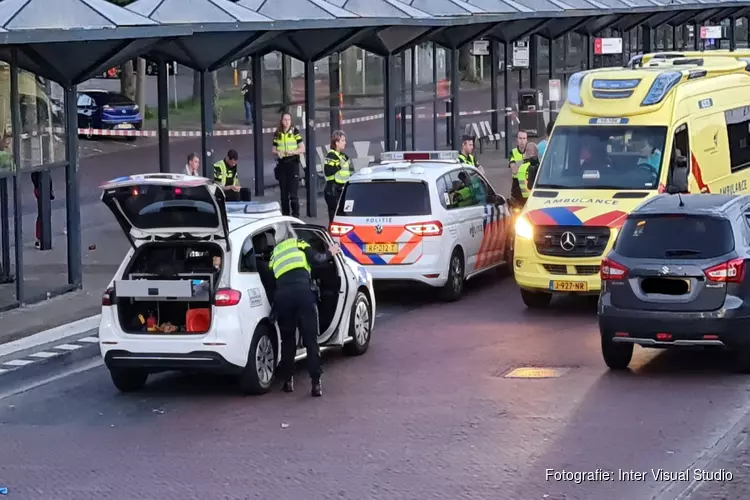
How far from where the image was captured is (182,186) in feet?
39.8

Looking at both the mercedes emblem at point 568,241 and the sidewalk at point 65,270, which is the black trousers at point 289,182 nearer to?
the sidewalk at point 65,270

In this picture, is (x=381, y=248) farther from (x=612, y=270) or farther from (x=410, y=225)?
(x=612, y=270)

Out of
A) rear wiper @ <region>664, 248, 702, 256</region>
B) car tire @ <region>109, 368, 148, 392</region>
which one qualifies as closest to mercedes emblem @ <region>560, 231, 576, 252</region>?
rear wiper @ <region>664, 248, 702, 256</region>

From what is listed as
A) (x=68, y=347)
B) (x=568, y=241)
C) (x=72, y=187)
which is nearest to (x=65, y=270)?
(x=72, y=187)

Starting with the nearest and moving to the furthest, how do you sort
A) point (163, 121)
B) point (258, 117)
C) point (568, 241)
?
point (568, 241)
point (163, 121)
point (258, 117)

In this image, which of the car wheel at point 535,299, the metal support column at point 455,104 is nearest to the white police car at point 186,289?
the car wheel at point 535,299

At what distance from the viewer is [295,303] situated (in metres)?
12.4

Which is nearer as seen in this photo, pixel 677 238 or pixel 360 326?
pixel 677 238

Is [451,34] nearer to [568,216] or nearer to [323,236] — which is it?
[568,216]

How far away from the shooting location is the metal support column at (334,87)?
29359 mm

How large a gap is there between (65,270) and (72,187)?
169 cm

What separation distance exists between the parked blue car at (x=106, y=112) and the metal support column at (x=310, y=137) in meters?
17.0

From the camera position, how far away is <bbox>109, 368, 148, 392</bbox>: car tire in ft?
42.0

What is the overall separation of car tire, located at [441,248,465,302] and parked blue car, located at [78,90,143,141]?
83.9 feet
